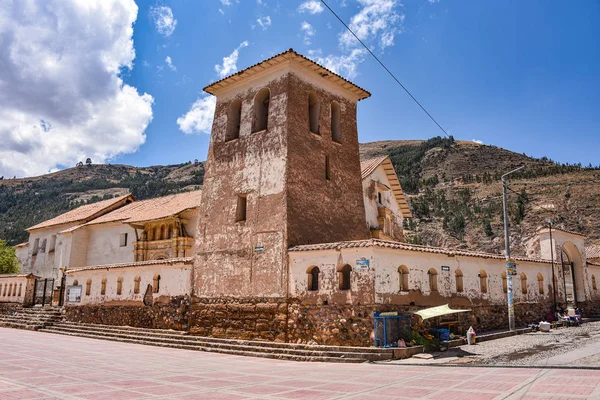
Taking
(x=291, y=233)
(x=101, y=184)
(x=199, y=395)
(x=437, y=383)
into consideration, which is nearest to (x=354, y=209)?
(x=291, y=233)

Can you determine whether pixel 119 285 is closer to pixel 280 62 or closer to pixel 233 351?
pixel 233 351

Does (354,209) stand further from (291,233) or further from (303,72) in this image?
(303,72)

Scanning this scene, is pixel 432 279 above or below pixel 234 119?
below

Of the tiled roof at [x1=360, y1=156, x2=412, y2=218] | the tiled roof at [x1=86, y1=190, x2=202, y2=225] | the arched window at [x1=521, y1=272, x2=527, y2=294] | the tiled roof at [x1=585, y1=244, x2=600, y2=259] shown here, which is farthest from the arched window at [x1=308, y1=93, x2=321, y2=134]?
the tiled roof at [x1=585, y1=244, x2=600, y2=259]

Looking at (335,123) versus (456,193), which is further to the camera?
(456,193)

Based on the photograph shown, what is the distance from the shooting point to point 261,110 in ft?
67.3

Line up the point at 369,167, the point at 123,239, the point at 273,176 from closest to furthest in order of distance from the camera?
the point at 273,176
the point at 369,167
the point at 123,239

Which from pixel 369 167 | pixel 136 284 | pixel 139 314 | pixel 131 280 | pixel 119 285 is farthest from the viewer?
pixel 369 167

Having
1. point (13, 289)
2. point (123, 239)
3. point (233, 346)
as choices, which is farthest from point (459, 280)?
point (13, 289)

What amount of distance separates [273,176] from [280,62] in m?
4.95

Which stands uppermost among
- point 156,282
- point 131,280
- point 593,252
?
point 593,252

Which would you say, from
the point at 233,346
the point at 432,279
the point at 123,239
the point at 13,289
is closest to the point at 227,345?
the point at 233,346

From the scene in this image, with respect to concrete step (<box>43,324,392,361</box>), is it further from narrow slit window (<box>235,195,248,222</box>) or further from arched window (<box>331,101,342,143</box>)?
arched window (<box>331,101,342,143</box>)

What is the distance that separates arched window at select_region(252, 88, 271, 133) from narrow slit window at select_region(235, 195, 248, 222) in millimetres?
3031
